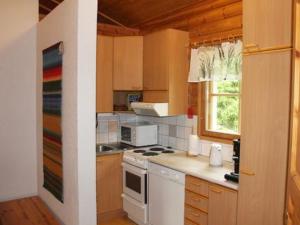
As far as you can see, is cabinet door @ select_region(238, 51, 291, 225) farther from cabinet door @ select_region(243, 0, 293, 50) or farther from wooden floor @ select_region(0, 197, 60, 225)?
wooden floor @ select_region(0, 197, 60, 225)

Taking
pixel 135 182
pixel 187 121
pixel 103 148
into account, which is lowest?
pixel 135 182

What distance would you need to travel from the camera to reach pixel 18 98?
3223mm

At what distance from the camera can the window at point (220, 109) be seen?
303 centimetres

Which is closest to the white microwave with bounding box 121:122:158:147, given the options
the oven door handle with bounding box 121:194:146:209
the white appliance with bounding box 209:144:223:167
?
the oven door handle with bounding box 121:194:146:209

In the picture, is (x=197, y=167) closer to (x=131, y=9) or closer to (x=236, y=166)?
(x=236, y=166)

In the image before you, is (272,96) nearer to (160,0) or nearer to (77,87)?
(77,87)

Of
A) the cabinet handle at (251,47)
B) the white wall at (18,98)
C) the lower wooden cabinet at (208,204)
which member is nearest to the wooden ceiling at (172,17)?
the white wall at (18,98)

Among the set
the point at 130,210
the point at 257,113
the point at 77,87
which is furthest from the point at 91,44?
the point at 130,210

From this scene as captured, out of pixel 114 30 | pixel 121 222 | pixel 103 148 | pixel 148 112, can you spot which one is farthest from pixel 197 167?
pixel 114 30

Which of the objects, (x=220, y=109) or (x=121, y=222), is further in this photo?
(x=121, y=222)

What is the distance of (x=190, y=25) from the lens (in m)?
3.38

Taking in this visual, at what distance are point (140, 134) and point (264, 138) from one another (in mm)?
2037

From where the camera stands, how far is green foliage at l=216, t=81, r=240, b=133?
9.95 ft

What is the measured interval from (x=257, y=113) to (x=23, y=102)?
250cm
